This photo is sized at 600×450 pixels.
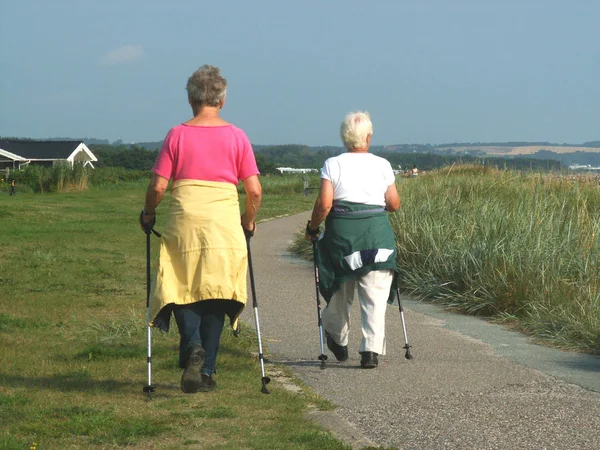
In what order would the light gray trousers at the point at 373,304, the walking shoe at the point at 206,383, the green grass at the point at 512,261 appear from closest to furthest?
the walking shoe at the point at 206,383 < the light gray trousers at the point at 373,304 < the green grass at the point at 512,261

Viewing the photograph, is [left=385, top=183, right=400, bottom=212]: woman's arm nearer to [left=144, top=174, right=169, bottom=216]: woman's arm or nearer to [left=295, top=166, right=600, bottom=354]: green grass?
[left=144, top=174, right=169, bottom=216]: woman's arm

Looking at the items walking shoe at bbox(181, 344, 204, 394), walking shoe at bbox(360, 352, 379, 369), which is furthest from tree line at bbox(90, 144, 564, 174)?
walking shoe at bbox(181, 344, 204, 394)

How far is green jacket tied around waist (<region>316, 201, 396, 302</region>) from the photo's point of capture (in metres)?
7.79

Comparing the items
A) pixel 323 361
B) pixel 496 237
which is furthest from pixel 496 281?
pixel 323 361

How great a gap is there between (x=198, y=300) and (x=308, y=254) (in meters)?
11.1

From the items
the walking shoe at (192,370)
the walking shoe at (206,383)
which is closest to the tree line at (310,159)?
the walking shoe at (206,383)

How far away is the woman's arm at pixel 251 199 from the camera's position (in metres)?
6.73

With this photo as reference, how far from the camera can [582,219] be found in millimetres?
13195

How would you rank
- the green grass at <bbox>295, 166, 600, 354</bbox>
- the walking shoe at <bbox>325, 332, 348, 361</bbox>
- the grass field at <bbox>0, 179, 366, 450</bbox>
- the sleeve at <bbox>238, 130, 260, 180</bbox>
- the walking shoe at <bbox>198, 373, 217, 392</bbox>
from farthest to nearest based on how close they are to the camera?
the green grass at <bbox>295, 166, 600, 354</bbox> → the walking shoe at <bbox>325, 332, 348, 361</bbox> → the walking shoe at <bbox>198, 373, 217, 392</bbox> → the sleeve at <bbox>238, 130, 260, 180</bbox> → the grass field at <bbox>0, 179, 366, 450</bbox>

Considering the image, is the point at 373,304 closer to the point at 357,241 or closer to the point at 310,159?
the point at 357,241

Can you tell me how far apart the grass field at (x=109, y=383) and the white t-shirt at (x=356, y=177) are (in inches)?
56.1

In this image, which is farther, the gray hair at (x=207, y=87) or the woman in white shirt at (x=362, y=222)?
the woman in white shirt at (x=362, y=222)

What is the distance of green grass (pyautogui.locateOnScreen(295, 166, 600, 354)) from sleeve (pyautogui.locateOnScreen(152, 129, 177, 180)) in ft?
13.9

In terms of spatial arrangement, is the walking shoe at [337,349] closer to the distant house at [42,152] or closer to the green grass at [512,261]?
the green grass at [512,261]
